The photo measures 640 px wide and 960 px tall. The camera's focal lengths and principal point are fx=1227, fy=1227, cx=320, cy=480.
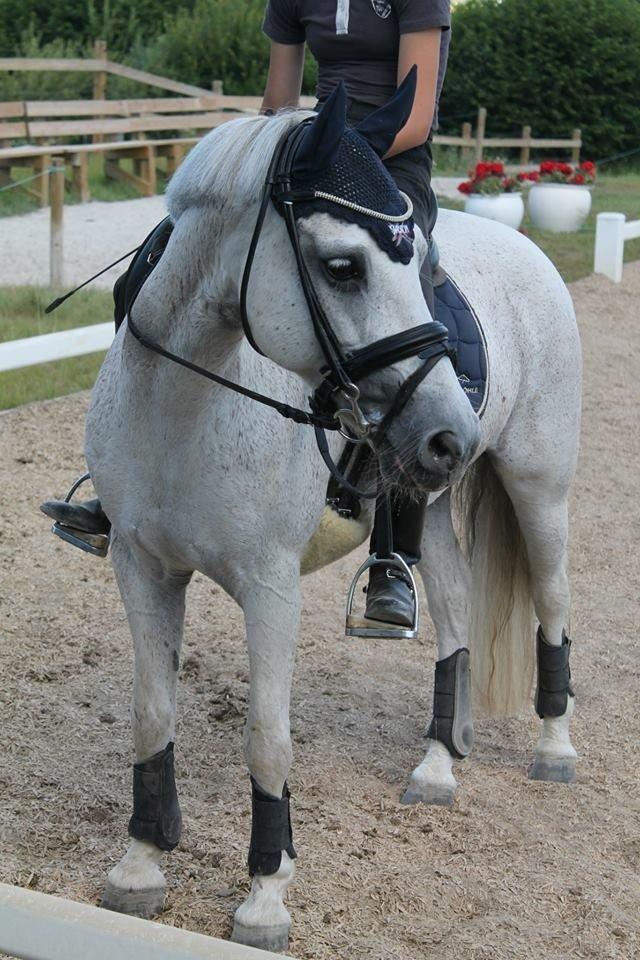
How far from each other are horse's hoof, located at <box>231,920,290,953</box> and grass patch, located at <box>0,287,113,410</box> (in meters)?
4.89

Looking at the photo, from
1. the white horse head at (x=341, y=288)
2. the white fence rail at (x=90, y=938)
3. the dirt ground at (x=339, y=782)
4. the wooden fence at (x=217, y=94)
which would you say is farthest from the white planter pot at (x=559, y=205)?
the white fence rail at (x=90, y=938)

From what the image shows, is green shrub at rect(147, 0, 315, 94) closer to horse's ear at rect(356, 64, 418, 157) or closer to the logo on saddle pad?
the logo on saddle pad

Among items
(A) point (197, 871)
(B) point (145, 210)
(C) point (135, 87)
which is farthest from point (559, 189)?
(A) point (197, 871)

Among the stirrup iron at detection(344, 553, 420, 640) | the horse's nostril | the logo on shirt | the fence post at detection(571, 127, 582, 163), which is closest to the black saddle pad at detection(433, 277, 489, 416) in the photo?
the stirrup iron at detection(344, 553, 420, 640)

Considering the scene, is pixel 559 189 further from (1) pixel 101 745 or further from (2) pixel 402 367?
(2) pixel 402 367

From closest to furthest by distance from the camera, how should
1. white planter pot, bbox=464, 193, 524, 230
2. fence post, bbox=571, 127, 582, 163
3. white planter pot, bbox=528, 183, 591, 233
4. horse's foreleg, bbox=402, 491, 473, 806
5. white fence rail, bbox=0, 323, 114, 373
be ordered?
horse's foreleg, bbox=402, 491, 473, 806
white fence rail, bbox=0, 323, 114, 373
white planter pot, bbox=464, 193, 524, 230
white planter pot, bbox=528, 183, 591, 233
fence post, bbox=571, 127, 582, 163

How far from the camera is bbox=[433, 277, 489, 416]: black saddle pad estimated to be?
3.59 m

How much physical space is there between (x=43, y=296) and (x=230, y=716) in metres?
5.85

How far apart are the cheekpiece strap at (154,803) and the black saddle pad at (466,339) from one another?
1.35m

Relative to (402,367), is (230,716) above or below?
below

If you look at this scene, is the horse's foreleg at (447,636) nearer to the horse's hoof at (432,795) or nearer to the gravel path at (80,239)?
the horse's hoof at (432,795)

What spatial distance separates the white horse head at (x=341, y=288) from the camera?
2.36 meters

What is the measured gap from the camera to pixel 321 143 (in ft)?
7.78

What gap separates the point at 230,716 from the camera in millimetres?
4348
